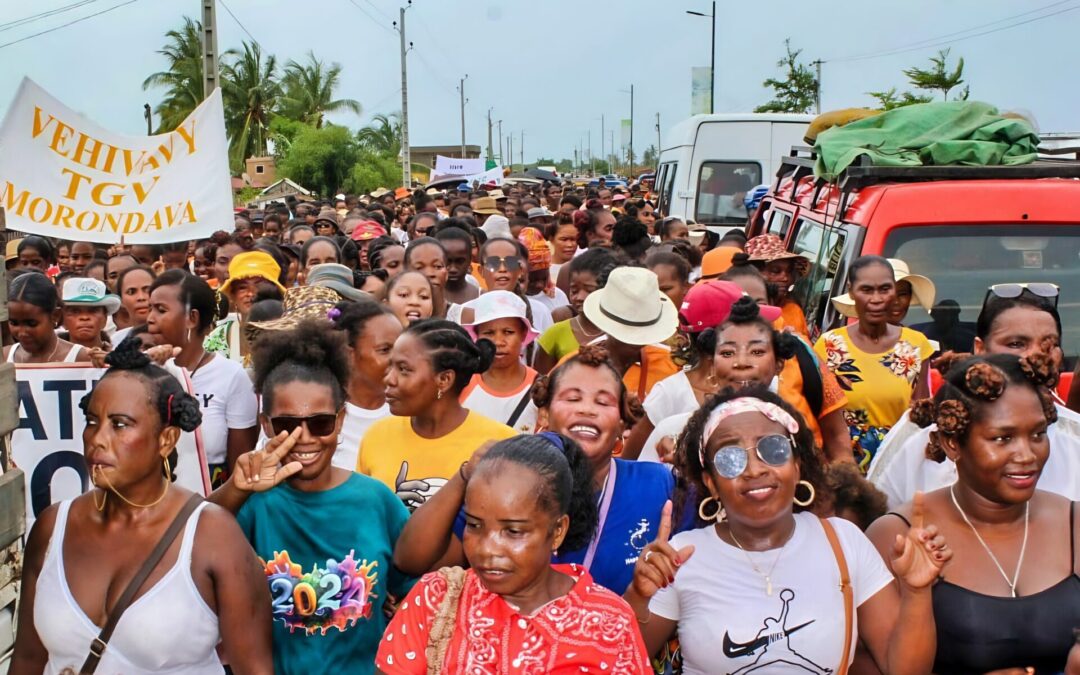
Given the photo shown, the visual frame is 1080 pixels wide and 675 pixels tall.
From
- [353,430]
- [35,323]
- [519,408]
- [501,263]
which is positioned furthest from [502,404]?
[501,263]

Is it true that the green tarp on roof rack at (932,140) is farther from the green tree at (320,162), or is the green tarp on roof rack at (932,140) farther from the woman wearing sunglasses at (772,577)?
the green tree at (320,162)

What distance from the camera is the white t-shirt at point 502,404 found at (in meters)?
4.86

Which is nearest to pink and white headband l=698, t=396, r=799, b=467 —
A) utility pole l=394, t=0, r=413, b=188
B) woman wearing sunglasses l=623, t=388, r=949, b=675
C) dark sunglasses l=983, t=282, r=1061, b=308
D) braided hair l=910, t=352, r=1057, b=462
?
woman wearing sunglasses l=623, t=388, r=949, b=675

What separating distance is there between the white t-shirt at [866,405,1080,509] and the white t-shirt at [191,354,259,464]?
261cm

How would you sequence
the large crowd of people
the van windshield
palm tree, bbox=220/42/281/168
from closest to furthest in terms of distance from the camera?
the large crowd of people
the van windshield
palm tree, bbox=220/42/281/168

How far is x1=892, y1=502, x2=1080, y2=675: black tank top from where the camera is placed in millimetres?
3152

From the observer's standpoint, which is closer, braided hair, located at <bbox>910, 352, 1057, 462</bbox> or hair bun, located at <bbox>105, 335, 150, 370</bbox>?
hair bun, located at <bbox>105, 335, 150, 370</bbox>

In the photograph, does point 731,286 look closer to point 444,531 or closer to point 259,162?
point 444,531

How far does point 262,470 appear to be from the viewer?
321 cm

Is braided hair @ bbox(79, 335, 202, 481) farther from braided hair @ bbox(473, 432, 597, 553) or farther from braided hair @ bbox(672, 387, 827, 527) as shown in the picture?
braided hair @ bbox(672, 387, 827, 527)

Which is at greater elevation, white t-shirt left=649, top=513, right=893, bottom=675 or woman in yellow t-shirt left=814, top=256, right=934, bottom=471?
woman in yellow t-shirt left=814, top=256, right=934, bottom=471

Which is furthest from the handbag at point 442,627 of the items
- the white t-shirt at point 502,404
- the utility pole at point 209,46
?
the utility pole at point 209,46

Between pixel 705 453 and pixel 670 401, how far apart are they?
1.33 m

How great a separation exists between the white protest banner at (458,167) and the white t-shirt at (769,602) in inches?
1260
